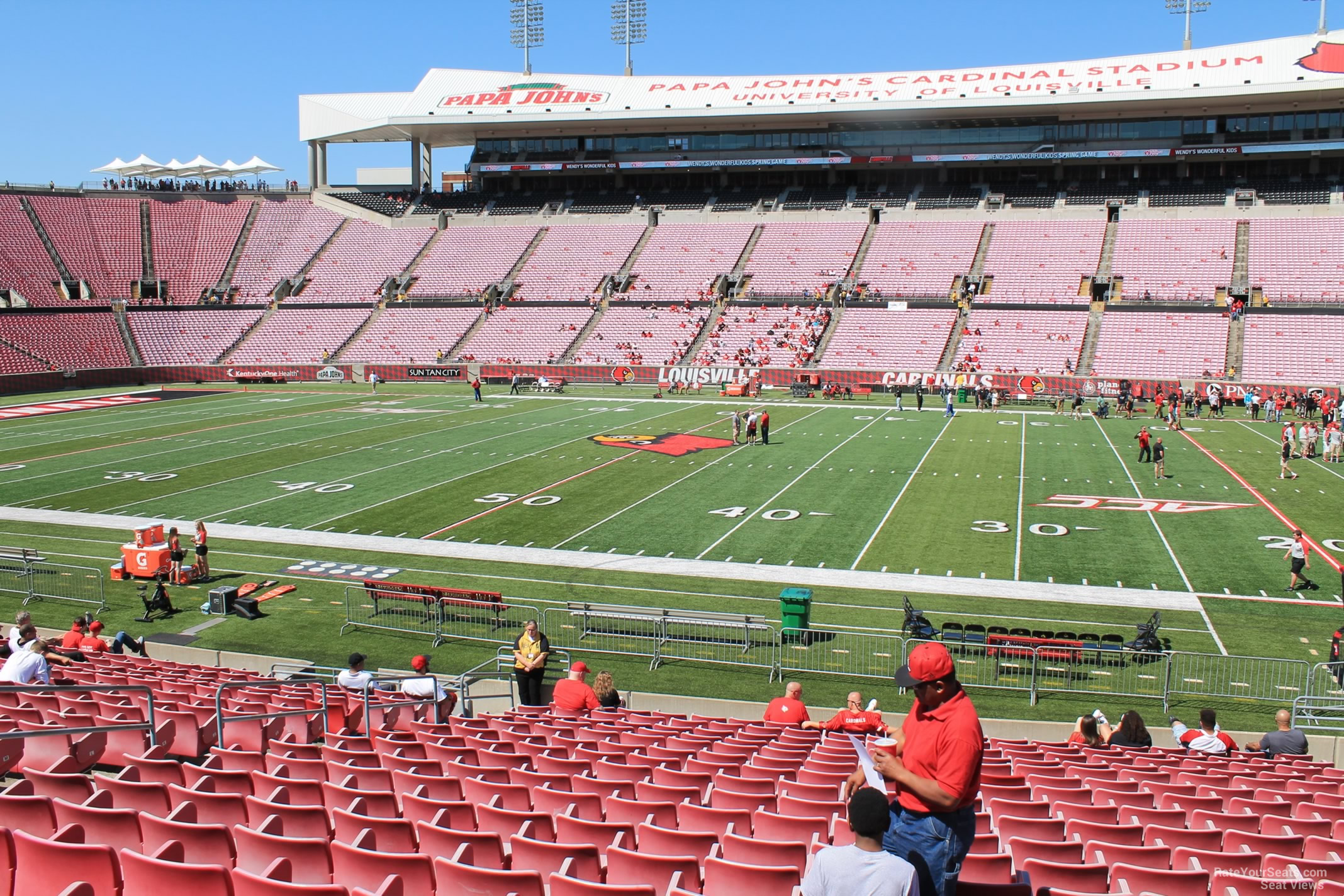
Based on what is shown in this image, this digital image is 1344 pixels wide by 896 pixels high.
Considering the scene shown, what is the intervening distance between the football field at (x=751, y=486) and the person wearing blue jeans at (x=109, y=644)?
28.8 ft

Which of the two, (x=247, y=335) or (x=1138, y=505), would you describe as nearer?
(x=1138, y=505)

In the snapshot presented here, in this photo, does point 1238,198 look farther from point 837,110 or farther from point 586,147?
point 586,147

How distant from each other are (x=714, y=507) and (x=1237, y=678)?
561 inches

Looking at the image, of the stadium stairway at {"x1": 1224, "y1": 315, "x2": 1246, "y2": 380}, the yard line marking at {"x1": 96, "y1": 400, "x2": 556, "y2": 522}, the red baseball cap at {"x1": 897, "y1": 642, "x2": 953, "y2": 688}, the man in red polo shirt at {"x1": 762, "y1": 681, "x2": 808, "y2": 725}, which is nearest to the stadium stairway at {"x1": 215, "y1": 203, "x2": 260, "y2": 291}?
the yard line marking at {"x1": 96, "y1": 400, "x2": 556, "y2": 522}

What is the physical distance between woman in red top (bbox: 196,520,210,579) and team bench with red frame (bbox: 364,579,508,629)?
4.24 metres

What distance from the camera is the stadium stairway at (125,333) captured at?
67562mm

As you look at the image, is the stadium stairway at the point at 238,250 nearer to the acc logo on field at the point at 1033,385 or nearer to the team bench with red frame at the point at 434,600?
the acc logo on field at the point at 1033,385

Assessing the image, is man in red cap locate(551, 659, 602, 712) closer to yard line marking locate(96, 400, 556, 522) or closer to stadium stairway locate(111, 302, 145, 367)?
yard line marking locate(96, 400, 556, 522)

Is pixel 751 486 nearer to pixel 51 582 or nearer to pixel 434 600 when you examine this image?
pixel 434 600

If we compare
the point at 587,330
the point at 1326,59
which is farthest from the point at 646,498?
the point at 1326,59

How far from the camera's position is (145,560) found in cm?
2098

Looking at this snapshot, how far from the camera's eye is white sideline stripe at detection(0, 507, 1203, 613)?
1986cm

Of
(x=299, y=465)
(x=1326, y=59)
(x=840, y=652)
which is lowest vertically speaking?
(x=840, y=652)

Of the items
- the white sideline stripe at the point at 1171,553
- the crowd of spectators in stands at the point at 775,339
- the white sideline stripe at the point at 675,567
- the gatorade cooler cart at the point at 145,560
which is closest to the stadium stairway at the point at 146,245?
the crowd of spectators in stands at the point at 775,339
